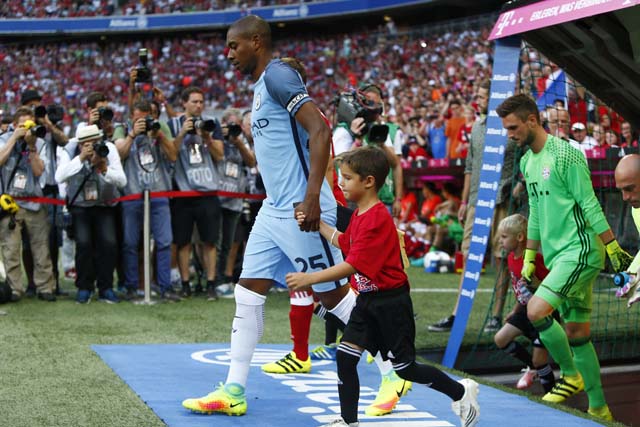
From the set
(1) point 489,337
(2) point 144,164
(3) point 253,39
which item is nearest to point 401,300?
(3) point 253,39

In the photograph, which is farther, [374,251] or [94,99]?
[94,99]

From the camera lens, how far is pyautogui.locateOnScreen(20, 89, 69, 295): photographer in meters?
9.52

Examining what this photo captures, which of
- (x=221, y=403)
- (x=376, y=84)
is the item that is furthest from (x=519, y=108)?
(x=376, y=84)

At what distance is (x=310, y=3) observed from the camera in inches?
1499

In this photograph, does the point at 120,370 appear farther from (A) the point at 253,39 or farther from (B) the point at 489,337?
(B) the point at 489,337

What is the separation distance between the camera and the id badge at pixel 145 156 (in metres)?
9.77

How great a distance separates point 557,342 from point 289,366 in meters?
1.78

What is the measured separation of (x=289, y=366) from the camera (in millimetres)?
6191

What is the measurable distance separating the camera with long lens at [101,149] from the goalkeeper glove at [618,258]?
17.7 ft

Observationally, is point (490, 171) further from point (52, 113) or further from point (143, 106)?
point (52, 113)

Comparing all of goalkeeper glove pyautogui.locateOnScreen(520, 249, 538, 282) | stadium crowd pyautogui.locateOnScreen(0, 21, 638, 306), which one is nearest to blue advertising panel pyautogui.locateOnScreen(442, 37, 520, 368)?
goalkeeper glove pyautogui.locateOnScreen(520, 249, 538, 282)

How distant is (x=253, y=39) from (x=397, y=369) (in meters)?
1.90

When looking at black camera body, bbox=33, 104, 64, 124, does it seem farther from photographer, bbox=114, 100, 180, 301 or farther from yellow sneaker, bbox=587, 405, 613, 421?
yellow sneaker, bbox=587, 405, 613, 421

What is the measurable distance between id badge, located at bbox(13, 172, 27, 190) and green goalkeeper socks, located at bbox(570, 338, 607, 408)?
610 centimetres
